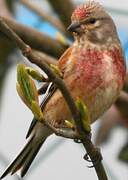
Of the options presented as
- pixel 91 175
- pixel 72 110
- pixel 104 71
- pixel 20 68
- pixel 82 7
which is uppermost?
pixel 20 68

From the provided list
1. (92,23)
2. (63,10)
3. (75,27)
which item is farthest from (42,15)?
(75,27)

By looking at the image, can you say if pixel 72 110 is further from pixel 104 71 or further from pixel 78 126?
pixel 104 71

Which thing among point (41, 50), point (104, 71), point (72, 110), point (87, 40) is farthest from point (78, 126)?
point (41, 50)

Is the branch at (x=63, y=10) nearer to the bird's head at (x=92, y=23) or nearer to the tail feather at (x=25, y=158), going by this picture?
the bird's head at (x=92, y=23)

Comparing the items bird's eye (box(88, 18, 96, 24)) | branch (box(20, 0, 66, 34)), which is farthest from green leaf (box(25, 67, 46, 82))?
branch (box(20, 0, 66, 34))

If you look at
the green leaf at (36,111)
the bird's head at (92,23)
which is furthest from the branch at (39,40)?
the green leaf at (36,111)

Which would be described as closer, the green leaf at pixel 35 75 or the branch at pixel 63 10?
the green leaf at pixel 35 75
